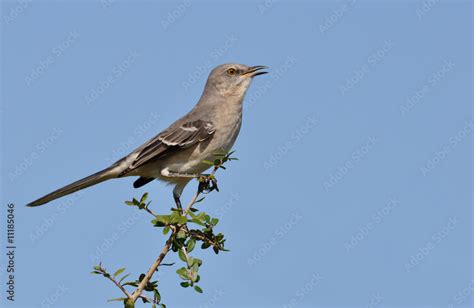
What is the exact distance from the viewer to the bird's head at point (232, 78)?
895cm

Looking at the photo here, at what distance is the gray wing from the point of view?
317 inches

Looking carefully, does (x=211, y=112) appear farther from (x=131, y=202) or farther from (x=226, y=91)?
(x=131, y=202)

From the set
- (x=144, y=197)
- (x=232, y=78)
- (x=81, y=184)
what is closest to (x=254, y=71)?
(x=232, y=78)

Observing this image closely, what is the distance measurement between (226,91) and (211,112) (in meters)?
0.61

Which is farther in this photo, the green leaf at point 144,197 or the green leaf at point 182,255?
the green leaf at point 144,197

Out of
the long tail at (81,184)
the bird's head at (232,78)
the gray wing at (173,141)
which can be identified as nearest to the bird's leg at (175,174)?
the gray wing at (173,141)

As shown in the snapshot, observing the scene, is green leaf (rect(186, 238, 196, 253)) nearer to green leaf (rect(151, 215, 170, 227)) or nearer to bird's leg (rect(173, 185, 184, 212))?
green leaf (rect(151, 215, 170, 227))

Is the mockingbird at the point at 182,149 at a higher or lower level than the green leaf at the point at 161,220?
higher

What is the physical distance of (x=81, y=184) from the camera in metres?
7.73

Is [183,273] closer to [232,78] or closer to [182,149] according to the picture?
[182,149]

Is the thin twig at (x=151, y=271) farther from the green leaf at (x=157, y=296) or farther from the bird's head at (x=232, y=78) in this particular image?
the bird's head at (x=232, y=78)

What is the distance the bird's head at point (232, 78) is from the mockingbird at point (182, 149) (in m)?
0.15

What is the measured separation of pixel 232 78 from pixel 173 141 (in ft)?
5.26

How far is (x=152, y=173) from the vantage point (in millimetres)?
8406
